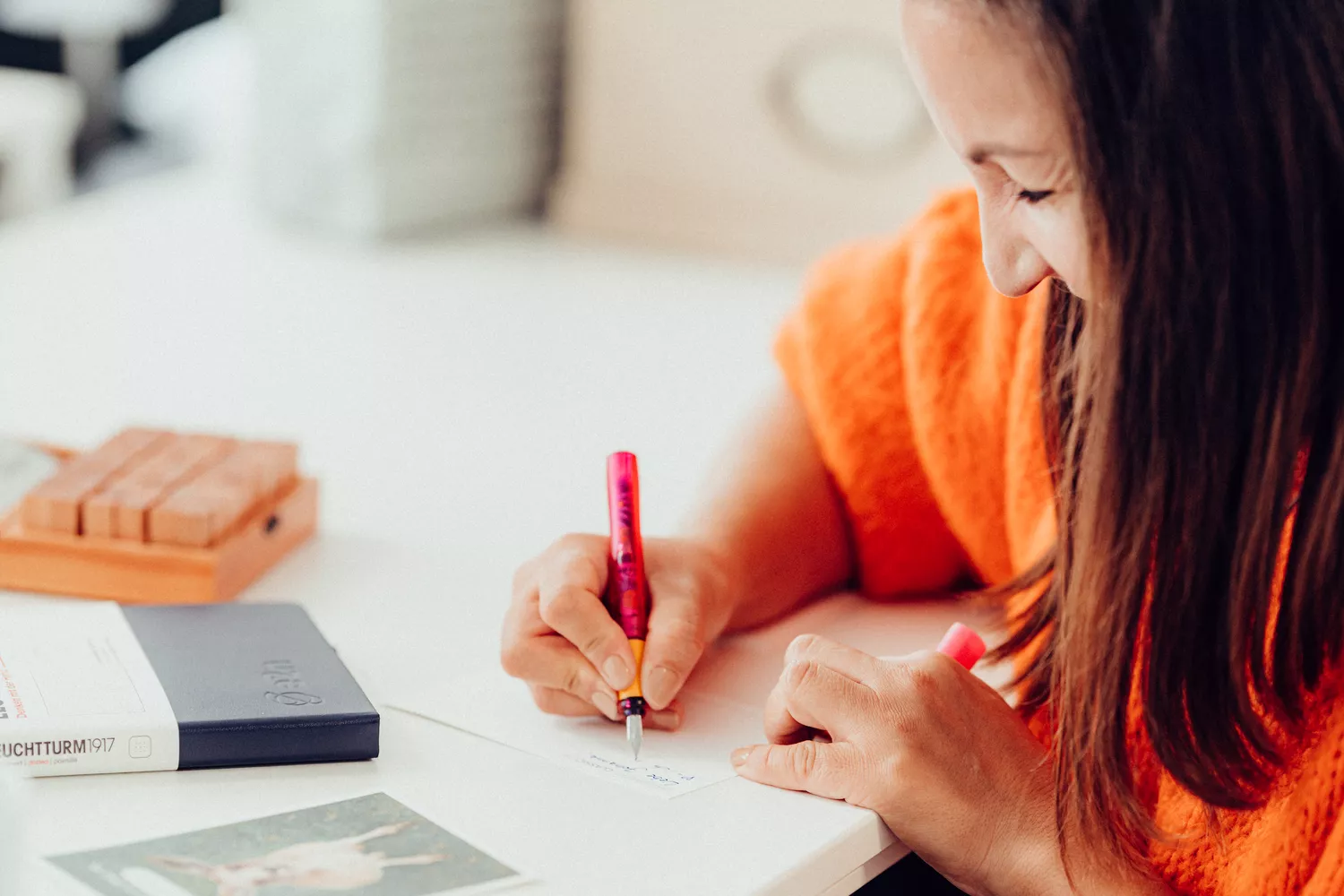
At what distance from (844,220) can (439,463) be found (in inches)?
32.4

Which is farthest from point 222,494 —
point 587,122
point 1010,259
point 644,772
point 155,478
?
point 587,122

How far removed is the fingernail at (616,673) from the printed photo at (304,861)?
0.13m

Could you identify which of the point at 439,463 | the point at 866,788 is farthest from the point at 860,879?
the point at 439,463

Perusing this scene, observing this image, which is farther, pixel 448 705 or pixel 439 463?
pixel 439 463

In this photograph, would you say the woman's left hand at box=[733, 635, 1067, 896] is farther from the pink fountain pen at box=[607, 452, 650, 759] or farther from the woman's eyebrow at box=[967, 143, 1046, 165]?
the woman's eyebrow at box=[967, 143, 1046, 165]

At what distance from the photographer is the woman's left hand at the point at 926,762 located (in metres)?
0.66

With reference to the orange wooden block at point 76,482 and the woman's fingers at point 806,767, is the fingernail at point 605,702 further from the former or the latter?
the orange wooden block at point 76,482

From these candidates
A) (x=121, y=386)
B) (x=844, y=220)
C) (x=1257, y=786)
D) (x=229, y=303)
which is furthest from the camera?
(x=844, y=220)

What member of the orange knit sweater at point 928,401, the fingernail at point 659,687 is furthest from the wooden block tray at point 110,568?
the orange knit sweater at point 928,401

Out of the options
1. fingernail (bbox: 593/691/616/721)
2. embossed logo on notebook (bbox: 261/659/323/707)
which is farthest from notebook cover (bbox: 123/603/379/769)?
fingernail (bbox: 593/691/616/721)

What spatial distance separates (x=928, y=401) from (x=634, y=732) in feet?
1.04

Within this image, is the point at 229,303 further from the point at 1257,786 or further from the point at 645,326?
the point at 1257,786

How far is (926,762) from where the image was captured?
0.66 m

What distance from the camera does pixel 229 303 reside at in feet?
4.76
